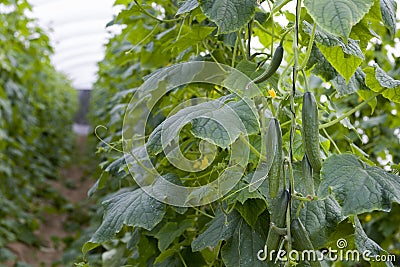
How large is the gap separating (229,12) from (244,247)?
1.53 feet

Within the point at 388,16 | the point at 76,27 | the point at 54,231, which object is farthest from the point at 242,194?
the point at 76,27

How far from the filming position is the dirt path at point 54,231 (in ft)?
15.4

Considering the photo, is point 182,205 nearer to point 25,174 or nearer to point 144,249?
point 144,249

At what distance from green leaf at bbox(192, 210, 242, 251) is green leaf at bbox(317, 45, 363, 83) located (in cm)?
37

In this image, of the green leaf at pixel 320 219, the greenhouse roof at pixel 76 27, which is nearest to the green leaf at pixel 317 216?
the green leaf at pixel 320 219

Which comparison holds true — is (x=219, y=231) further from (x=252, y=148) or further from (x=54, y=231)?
(x=54, y=231)

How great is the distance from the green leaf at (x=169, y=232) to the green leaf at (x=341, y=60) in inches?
21.2

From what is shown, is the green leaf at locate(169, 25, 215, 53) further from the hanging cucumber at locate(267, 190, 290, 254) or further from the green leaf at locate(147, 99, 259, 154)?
the hanging cucumber at locate(267, 190, 290, 254)

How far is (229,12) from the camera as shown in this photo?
0.96 metres

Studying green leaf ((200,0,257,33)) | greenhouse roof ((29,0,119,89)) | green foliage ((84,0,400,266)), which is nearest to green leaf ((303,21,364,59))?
green foliage ((84,0,400,266))

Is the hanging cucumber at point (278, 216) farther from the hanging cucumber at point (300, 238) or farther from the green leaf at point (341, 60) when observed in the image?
the green leaf at point (341, 60)

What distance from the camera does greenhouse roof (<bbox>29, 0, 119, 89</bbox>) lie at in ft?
33.1

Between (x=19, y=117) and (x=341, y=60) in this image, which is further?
(x=19, y=117)

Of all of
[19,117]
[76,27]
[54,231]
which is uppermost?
[76,27]
